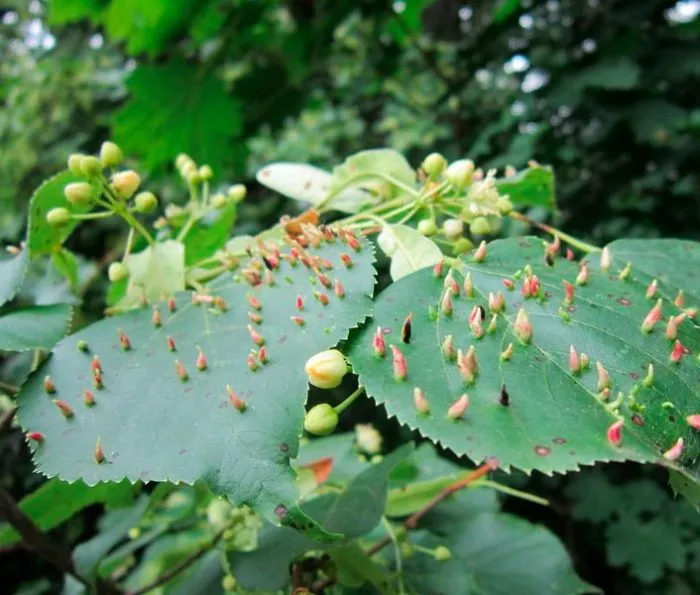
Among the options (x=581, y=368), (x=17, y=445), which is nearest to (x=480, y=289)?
(x=581, y=368)

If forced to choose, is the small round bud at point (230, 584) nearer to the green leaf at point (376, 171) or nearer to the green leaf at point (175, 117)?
the green leaf at point (376, 171)

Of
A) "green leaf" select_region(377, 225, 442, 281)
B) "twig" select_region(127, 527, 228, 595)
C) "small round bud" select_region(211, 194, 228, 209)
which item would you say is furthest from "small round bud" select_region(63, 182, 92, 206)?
"twig" select_region(127, 527, 228, 595)

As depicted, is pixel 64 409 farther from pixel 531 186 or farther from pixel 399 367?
pixel 531 186

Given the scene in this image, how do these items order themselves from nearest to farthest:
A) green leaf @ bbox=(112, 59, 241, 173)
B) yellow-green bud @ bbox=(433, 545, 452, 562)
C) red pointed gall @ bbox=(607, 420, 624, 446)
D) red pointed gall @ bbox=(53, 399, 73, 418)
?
red pointed gall @ bbox=(607, 420, 624, 446), red pointed gall @ bbox=(53, 399, 73, 418), yellow-green bud @ bbox=(433, 545, 452, 562), green leaf @ bbox=(112, 59, 241, 173)

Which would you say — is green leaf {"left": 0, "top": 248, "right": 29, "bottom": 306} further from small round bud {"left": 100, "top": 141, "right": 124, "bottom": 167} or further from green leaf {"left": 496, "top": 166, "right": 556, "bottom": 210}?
green leaf {"left": 496, "top": 166, "right": 556, "bottom": 210}

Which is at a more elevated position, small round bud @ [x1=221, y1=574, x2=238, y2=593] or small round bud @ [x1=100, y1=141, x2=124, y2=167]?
small round bud @ [x1=100, y1=141, x2=124, y2=167]

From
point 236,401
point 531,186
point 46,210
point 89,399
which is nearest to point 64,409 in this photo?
point 89,399
